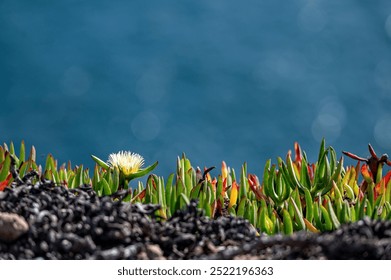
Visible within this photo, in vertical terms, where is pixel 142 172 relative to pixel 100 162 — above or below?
below

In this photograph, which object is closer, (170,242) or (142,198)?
(170,242)

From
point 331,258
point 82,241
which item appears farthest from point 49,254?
point 331,258

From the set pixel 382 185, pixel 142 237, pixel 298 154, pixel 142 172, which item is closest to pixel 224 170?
pixel 298 154

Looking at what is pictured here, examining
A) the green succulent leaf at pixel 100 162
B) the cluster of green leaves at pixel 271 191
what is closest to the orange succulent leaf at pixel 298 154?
the cluster of green leaves at pixel 271 191

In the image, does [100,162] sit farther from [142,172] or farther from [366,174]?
[366,174]

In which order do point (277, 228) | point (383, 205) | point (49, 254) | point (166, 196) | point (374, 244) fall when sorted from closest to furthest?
1. point (374, 244)
2. point (49, 254)
3. point (277, 228)
4. point (166, 196)
5. point (383, 205)
